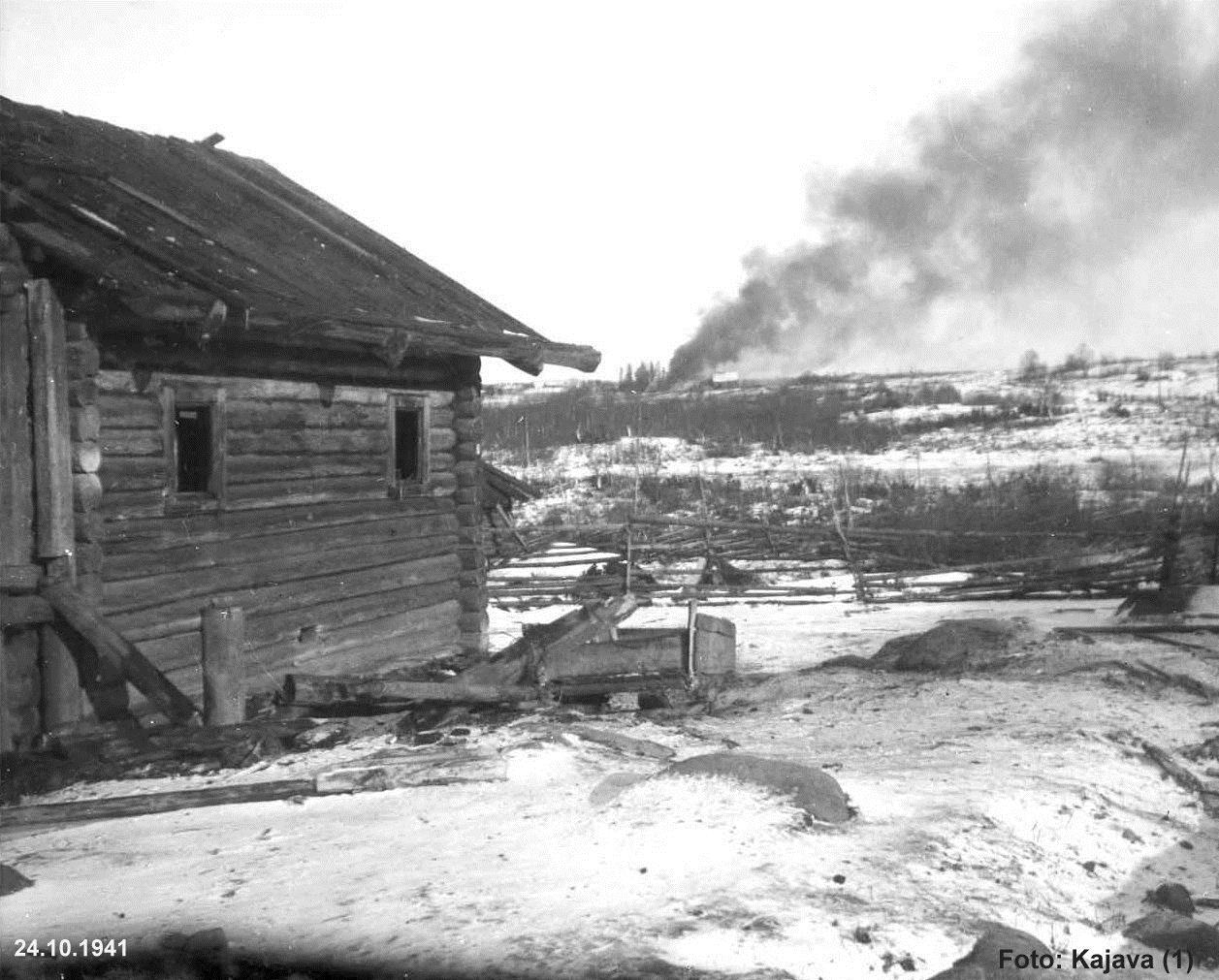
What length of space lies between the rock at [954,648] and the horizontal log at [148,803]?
634 centimetres

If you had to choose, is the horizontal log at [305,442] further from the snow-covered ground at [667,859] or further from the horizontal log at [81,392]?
the snow-covered ground at [667,859]

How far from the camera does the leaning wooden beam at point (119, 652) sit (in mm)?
7582

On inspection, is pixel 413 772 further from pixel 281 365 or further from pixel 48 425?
pixel 281 365

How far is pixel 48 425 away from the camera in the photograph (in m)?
7.84

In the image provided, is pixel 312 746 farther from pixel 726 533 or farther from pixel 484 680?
pixel 726 533

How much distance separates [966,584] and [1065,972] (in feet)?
43.4

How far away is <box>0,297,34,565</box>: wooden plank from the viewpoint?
7.61 metres

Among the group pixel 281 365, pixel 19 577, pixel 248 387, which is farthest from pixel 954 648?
pixel 19 577

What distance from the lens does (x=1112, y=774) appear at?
7.44 metres

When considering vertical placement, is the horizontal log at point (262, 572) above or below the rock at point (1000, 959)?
above

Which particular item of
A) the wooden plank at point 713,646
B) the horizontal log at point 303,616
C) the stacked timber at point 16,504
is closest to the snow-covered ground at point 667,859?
the stacked timber at point 16,504

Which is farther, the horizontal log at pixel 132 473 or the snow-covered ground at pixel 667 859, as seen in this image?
the horizontal log at pixel 132 473

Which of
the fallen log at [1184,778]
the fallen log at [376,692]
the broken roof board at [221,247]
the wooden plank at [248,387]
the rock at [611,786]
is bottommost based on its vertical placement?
the fallen log at [1184,778]

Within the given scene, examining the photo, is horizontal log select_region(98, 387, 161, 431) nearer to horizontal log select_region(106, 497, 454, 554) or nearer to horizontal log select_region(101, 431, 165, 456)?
horizontal log select_region(101, 431, 165, 456)
